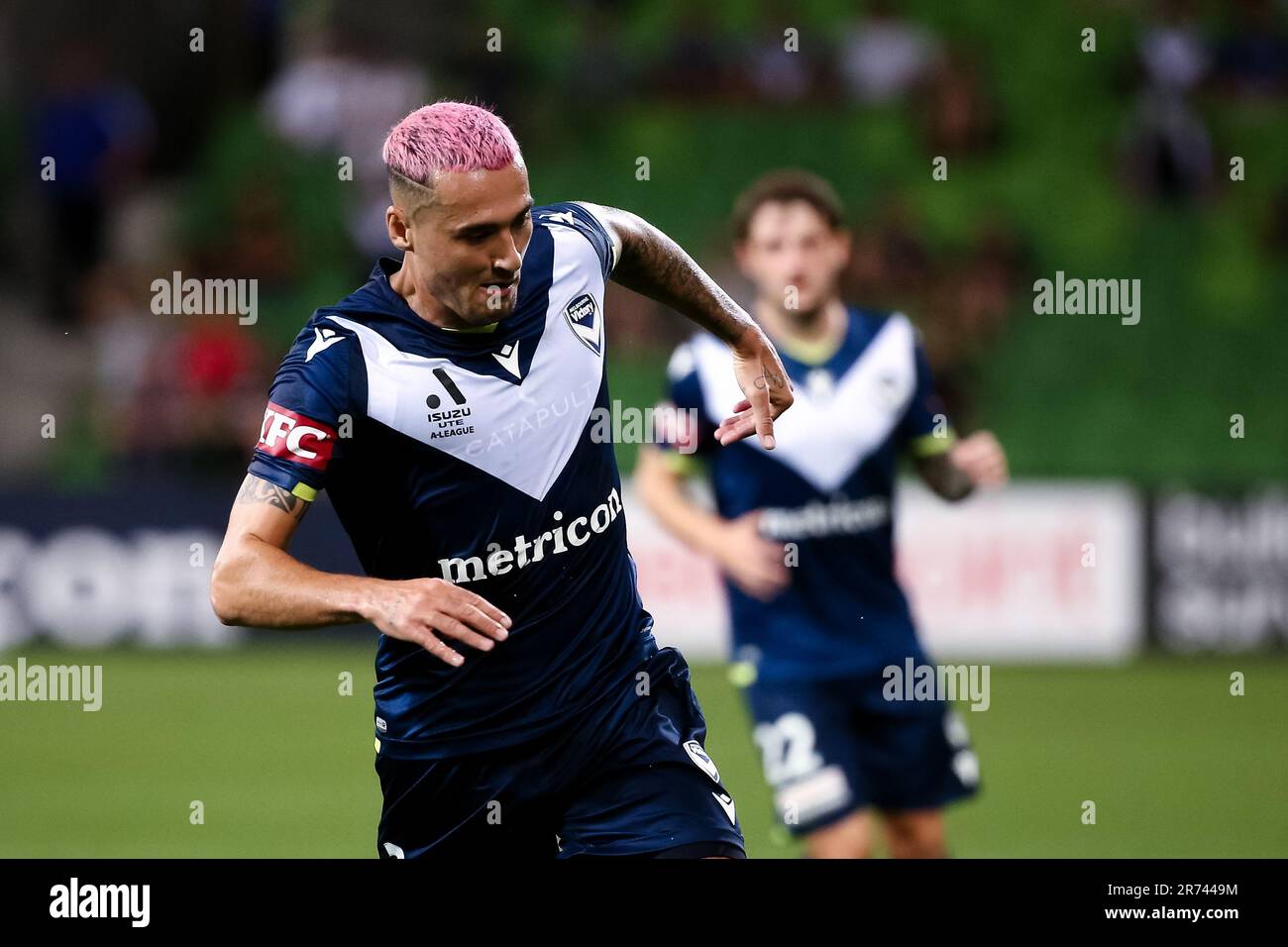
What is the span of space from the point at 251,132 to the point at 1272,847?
12.9 metres

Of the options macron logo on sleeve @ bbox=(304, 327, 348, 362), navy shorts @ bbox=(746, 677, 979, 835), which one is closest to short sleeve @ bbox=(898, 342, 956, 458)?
navy shorts @ bbox=(746, 677, 979, 835)

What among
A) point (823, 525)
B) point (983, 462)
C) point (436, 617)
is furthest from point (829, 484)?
point (436, 617)

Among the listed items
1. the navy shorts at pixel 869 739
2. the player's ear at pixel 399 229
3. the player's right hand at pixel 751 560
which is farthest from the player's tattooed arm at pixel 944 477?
the player's ear at pixel 399 229

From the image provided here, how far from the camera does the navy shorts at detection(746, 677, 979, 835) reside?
21.7 ft

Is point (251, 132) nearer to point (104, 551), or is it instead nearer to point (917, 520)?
point (104, 551)

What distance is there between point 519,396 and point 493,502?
0.88ft

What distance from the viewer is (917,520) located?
533 inches

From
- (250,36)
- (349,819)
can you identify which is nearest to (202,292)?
(250,36)

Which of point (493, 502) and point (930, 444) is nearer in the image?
point (493, 502)

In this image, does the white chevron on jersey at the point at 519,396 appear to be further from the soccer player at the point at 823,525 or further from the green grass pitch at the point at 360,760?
the green grass pitch at the point at 360,760

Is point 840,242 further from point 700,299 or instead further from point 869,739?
Answer: point 700,299

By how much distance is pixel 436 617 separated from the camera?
4.07 meters

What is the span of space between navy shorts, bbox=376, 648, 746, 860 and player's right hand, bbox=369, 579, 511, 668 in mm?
784

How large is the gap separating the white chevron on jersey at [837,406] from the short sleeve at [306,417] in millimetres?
2586
